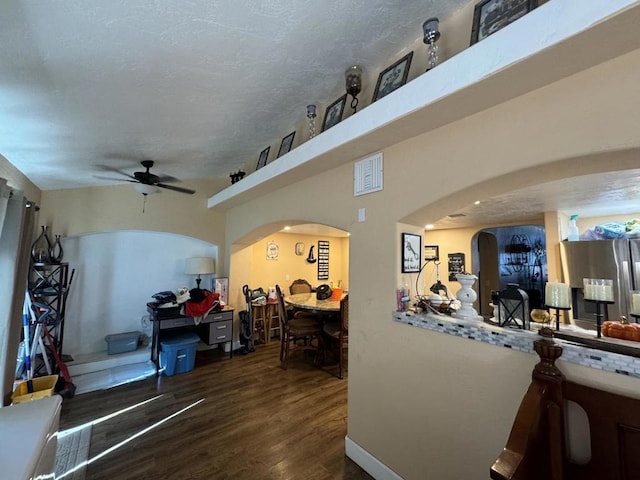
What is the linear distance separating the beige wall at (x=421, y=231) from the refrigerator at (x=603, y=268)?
233cm

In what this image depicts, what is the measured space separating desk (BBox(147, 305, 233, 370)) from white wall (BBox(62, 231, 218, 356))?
0.44m

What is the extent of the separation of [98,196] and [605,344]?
5260 millimetres

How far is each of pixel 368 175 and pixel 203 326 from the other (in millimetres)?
3552

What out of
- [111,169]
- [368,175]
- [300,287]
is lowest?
[300,287]

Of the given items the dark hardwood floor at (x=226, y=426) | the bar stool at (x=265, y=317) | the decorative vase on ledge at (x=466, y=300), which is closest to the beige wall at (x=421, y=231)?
the decorative vase on ledge at (x=466, y=300)

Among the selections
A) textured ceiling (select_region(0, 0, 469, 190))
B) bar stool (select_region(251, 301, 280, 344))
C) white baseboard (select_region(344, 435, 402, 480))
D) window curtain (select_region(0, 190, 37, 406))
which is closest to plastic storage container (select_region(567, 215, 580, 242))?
textured ceiling (select_region(0, 0, 469, 190))

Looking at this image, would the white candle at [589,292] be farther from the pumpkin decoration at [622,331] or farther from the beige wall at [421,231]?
the beige wall at [421,231]

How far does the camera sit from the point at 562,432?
1.10 metres

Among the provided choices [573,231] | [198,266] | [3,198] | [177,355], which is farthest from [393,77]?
[177,355]

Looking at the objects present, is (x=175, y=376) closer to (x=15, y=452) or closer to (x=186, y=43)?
(x=15, y=452)

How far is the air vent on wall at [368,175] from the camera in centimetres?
195

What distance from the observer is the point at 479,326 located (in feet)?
4.71

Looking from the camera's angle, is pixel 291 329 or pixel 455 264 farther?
pixel 455 264

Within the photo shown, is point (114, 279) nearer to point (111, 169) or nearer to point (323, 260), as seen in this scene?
point (111, 169)
